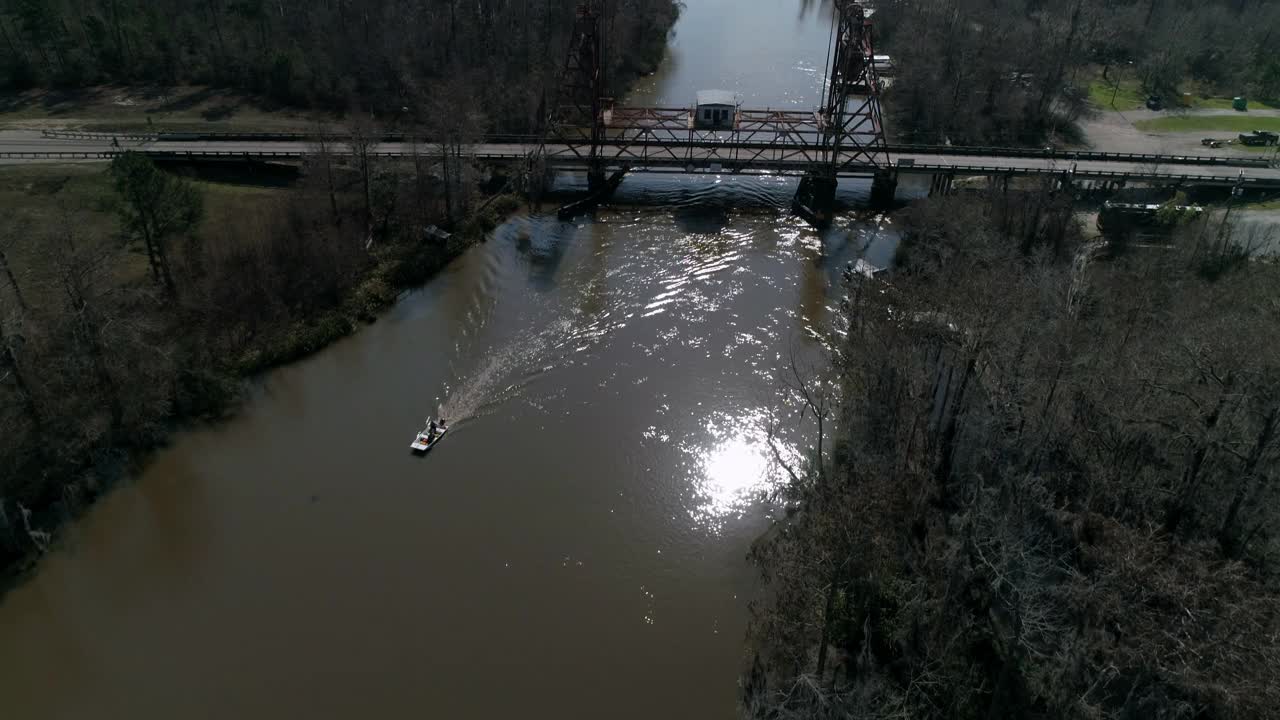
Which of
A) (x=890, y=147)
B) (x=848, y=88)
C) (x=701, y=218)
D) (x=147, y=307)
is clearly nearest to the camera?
(x=147, y=307)

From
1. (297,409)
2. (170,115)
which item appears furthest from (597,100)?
(170,115)

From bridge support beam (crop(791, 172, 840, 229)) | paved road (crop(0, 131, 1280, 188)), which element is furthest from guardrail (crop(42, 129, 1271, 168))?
bridge support beam (crop(791, 172, 840, 229))

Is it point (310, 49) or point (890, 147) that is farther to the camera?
point (310, 49)

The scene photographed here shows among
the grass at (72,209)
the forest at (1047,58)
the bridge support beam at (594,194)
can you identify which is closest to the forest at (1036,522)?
the bridge support beam at (594,194)

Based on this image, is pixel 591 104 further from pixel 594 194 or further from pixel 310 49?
pixel 310 49

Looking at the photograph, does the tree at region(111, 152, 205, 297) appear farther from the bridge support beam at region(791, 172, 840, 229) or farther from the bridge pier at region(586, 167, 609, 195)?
the bridge support beam at region(791, 172, 840, 229)

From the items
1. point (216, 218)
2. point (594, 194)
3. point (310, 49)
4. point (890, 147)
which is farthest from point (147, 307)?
point (890, 147)
